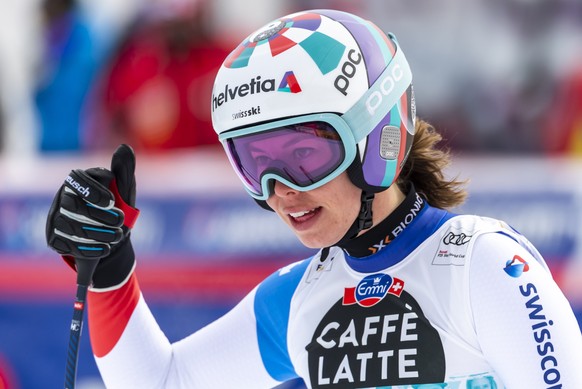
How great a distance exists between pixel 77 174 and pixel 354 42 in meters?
0.89

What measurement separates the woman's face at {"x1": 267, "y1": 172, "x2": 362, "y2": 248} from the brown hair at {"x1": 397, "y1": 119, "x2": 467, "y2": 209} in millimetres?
355

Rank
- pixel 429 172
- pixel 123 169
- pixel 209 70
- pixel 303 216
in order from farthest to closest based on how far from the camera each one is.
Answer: pixel 209 70 → pixel 429 172 → pixel 123 169 → pixel 303 216

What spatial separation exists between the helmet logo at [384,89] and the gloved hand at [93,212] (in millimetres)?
782

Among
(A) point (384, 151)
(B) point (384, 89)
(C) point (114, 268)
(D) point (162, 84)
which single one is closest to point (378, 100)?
(B) point (384, 89)

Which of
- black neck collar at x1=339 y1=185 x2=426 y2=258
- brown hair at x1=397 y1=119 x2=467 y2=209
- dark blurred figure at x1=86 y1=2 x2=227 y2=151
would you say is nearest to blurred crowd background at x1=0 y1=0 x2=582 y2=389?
dark blurred figure at x1=86 y1=2 x2=227 y2=151

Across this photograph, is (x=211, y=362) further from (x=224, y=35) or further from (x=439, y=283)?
(x=224, y=35)

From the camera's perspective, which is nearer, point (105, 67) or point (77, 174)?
point (77, 174)

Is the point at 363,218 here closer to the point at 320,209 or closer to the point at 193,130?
the point at 320,209

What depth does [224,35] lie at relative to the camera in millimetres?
7711

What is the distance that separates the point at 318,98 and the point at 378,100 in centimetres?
20

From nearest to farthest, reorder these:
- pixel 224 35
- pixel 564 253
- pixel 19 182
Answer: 1. pixel 564 253
2. pixel 19 182
3. pixel 224 35

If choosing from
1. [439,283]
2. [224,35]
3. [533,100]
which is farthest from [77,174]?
[533,100]

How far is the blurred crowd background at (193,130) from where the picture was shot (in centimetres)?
612

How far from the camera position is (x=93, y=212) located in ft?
10.7
